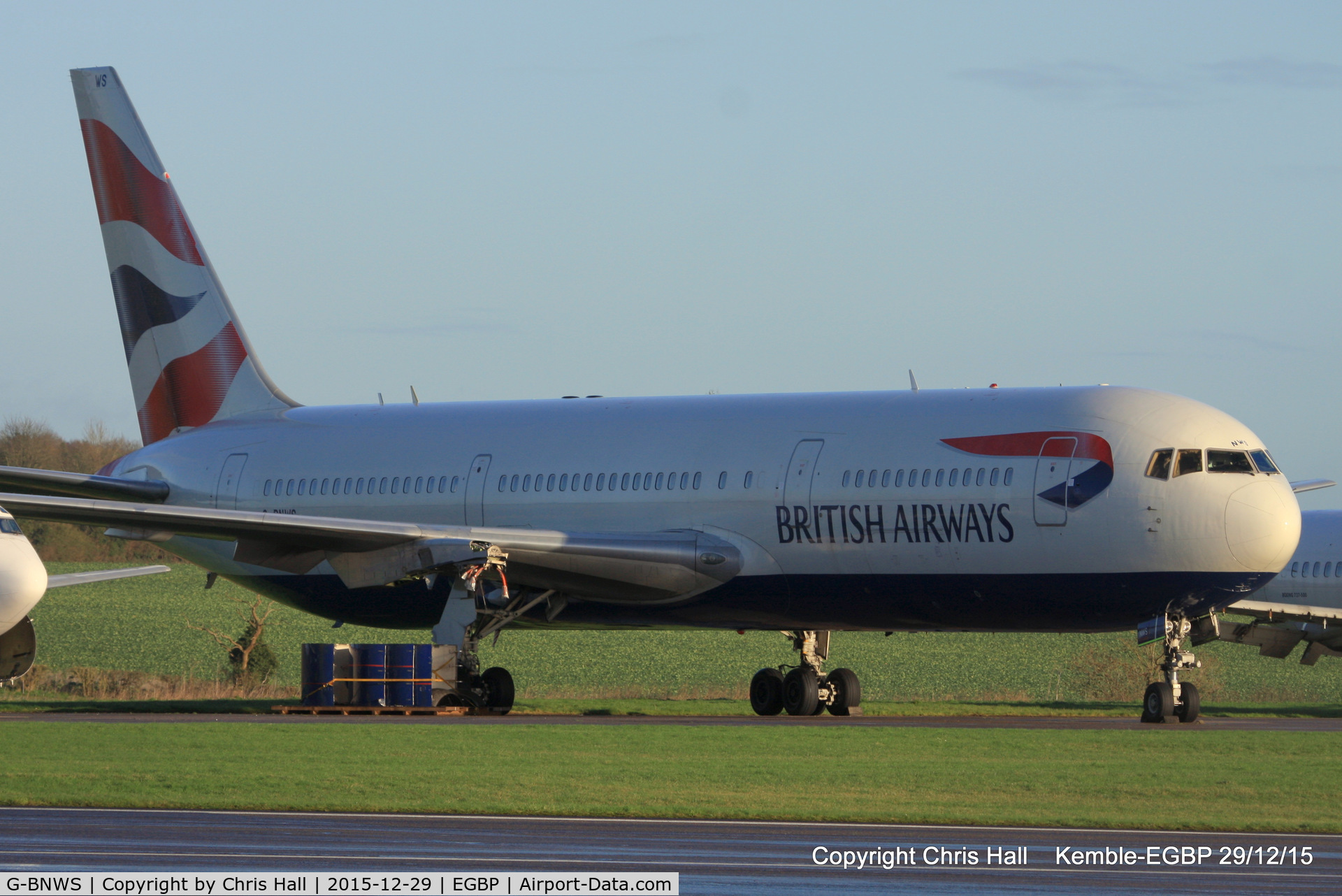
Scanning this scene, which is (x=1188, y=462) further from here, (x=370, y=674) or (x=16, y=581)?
(x=16, y=581)

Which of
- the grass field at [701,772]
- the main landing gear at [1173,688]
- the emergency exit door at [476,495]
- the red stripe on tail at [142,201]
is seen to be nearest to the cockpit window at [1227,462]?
the main landing gear at [1173,688]

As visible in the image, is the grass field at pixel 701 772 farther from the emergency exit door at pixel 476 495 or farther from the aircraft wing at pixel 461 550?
the emergency exit door at pixel 476 495

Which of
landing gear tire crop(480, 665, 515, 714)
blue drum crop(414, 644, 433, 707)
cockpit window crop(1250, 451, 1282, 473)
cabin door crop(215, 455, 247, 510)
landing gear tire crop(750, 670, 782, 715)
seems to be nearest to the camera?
cockpit window crop(1250, 451, 1282, 473)

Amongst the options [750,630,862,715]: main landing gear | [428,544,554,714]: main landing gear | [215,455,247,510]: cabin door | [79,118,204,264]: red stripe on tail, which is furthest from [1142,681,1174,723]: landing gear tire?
[79,118,204,264]: red stripe on tail

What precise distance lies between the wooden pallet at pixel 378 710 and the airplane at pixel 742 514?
0.28 metres

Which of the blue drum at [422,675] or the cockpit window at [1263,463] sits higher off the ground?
the cockpit window at [1263,463]

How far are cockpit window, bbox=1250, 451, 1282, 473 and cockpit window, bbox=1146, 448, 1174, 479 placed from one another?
137 cm

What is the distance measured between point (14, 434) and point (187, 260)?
60870 millimetres

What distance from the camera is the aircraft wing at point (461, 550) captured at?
28.9 metres

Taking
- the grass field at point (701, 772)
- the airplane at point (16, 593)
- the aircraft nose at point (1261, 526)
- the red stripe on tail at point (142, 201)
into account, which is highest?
the red stripe on tail at point (142, 201)

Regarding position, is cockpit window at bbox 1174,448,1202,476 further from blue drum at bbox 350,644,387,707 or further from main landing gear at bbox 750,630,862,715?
blue drum at bbox 350,644,387,707

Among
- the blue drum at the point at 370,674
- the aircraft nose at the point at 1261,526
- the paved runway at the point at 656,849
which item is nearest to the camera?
the paved runway at the point at 656,849

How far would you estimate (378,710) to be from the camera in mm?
30422

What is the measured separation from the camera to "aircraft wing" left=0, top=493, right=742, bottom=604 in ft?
94.8
